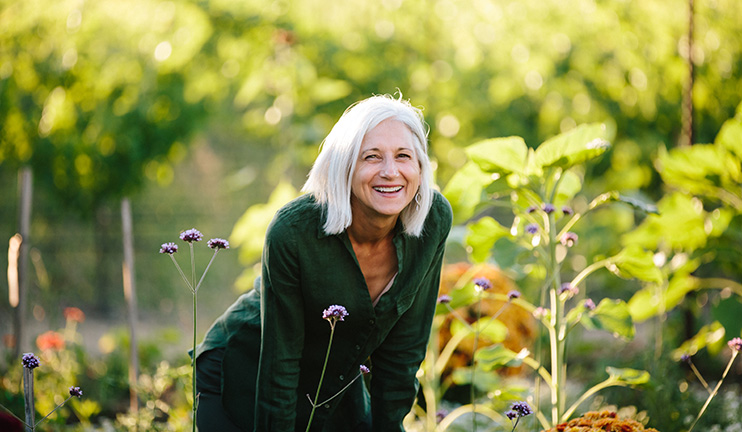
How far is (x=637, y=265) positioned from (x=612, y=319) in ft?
0.60

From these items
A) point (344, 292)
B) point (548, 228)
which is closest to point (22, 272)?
point (344, 292)

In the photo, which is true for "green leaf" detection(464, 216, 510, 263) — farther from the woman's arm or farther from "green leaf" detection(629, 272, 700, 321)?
"green leaf" detection(629, 272, 700, 321)

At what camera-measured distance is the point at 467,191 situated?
81.2 inches

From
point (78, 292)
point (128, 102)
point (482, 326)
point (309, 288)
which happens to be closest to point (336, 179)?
point (309, 288)

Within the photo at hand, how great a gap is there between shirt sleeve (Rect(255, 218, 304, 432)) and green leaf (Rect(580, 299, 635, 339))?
0.88 meters

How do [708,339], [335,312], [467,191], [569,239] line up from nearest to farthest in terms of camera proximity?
[335,312], [569,239], [467,191], [708,339]

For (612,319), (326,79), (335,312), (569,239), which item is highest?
(326,79)

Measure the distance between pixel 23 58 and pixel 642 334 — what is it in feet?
14.9

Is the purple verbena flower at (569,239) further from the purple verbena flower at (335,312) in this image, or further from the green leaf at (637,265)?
the purple verbena flower at (335,312)

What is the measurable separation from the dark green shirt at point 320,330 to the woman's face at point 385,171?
0.41 ft

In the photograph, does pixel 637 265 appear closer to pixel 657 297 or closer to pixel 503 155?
pixel 503 155

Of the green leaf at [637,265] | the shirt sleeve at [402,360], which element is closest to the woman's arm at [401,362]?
the shirt sleeve at [402,360]

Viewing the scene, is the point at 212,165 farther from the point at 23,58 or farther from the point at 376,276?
the point at 376,276

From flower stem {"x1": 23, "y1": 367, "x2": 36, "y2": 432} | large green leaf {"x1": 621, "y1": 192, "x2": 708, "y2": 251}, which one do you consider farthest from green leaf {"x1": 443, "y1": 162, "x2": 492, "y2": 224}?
flower stem {"x1": 23, "y1": 367, "x2": 36, "y2": 432}
